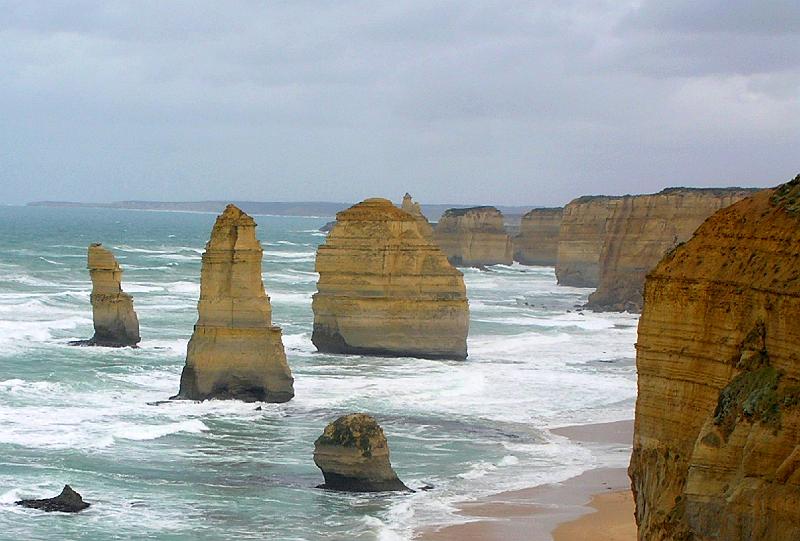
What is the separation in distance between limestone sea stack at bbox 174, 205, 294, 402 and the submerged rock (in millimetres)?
10024

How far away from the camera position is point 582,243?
89.3 metres

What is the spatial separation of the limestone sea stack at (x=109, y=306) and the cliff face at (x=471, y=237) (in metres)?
63.5

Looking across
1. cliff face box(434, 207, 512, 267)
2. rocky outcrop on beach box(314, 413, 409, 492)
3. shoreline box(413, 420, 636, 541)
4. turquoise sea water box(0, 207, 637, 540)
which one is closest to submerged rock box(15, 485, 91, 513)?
turquoise sea water box(0, 207, 637, 540)

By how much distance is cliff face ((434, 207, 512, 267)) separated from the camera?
109m

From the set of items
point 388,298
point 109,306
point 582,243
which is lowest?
point 109,306

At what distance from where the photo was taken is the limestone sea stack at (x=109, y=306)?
43.9 metres

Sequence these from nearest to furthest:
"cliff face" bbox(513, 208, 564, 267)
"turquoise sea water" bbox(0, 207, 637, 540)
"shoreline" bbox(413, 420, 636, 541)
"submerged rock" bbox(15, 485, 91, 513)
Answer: "shoreline" bbox(413, 420, 636, 541) < "submerged rock" bbox(15, 485, 91, 513) < "turquoise sea water" bbox(0, 207, 637, 540) < "cliff face" bbox(513, 208, 564, 267)

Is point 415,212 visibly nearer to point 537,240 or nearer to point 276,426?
point 537,240

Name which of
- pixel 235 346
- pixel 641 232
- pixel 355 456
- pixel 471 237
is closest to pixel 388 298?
pixel 235 346

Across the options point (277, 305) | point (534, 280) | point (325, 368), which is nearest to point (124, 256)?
point (534, 280)

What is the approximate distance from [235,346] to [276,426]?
279 centimetres

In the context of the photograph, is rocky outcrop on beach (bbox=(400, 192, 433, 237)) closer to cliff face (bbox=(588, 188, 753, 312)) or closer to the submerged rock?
cliff face (bbox=(588, 188, 753, 312))

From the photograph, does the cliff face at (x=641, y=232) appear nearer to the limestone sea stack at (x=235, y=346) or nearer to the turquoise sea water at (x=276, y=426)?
the turquoise sea water at (x=276, y=426)

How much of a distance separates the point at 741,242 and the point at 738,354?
127cm
